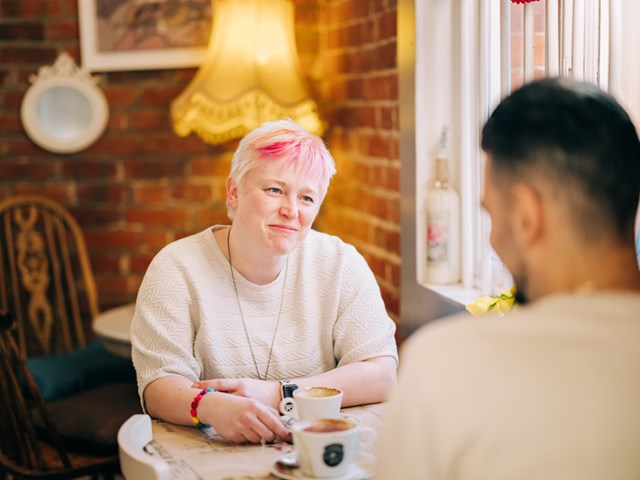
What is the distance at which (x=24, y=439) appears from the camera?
2.44 m

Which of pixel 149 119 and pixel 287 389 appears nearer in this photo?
pixel 287 389

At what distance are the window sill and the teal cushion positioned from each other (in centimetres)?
124

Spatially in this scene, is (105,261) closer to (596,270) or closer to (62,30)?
(62,30)

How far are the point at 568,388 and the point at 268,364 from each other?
43.8 inches

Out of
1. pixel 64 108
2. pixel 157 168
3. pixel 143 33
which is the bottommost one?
pixel 157 168

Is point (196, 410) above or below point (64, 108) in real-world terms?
below

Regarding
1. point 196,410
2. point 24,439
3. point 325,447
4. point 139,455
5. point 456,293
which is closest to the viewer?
point 325,447

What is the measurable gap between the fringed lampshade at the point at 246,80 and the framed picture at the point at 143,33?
1.05ft

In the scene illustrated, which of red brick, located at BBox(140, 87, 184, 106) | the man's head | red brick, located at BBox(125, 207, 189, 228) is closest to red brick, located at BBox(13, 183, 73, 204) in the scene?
red brick, located at BBox(125, 207, 189, 228)

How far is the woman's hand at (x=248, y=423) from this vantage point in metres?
1.55

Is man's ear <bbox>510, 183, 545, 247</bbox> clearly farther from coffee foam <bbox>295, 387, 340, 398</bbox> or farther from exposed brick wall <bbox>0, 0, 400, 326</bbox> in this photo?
exposed brick wall <bbox>0, 0, 400, 326</bbox>

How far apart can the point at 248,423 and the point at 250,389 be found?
0.15 m

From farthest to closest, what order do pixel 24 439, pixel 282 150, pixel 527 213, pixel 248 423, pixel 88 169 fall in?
pixel 88 169 → pixel 24 439 → pixel 282 150 → pixel 248 423 → pixel 527 213

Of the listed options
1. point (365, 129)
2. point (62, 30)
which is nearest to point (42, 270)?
point (62, 30)
